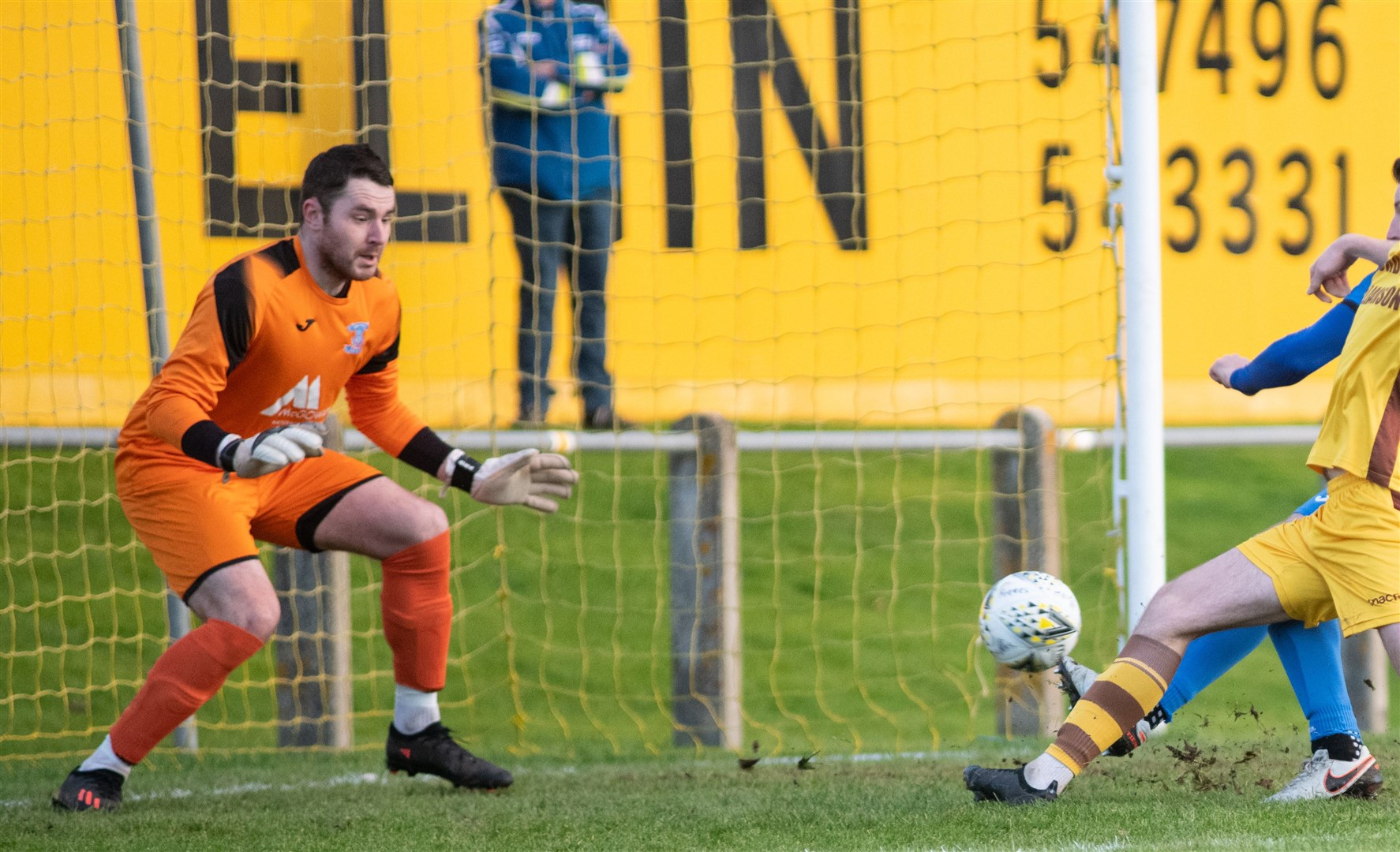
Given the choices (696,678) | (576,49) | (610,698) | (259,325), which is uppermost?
(576,49)

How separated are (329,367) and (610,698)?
10.4 feet

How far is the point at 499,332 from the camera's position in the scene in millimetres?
7754

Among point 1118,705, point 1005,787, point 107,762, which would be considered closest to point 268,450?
point 107,762

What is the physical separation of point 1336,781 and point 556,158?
4.28m

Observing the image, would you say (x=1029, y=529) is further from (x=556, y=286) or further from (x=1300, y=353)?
(x=556, y=286)

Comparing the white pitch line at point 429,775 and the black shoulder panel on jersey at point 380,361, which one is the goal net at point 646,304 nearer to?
the white pitch line at point 429,775

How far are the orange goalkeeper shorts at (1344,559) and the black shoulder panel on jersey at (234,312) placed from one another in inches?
103

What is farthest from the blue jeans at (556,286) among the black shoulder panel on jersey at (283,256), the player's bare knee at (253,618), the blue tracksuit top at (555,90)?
the player's bare knee at (253,618)

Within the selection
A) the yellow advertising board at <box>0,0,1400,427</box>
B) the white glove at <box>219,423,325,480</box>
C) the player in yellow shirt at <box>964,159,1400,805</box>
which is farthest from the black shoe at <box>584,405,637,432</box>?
the player in yellow shirt at <box>964,159,1400,805</box>

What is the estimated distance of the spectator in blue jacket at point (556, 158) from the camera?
21.7 feet

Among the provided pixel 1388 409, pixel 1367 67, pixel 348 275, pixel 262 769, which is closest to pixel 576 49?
pixel 348 275

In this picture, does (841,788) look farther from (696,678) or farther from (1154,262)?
(1154,262)

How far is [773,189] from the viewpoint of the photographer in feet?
26.9

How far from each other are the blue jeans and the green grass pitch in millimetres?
563
